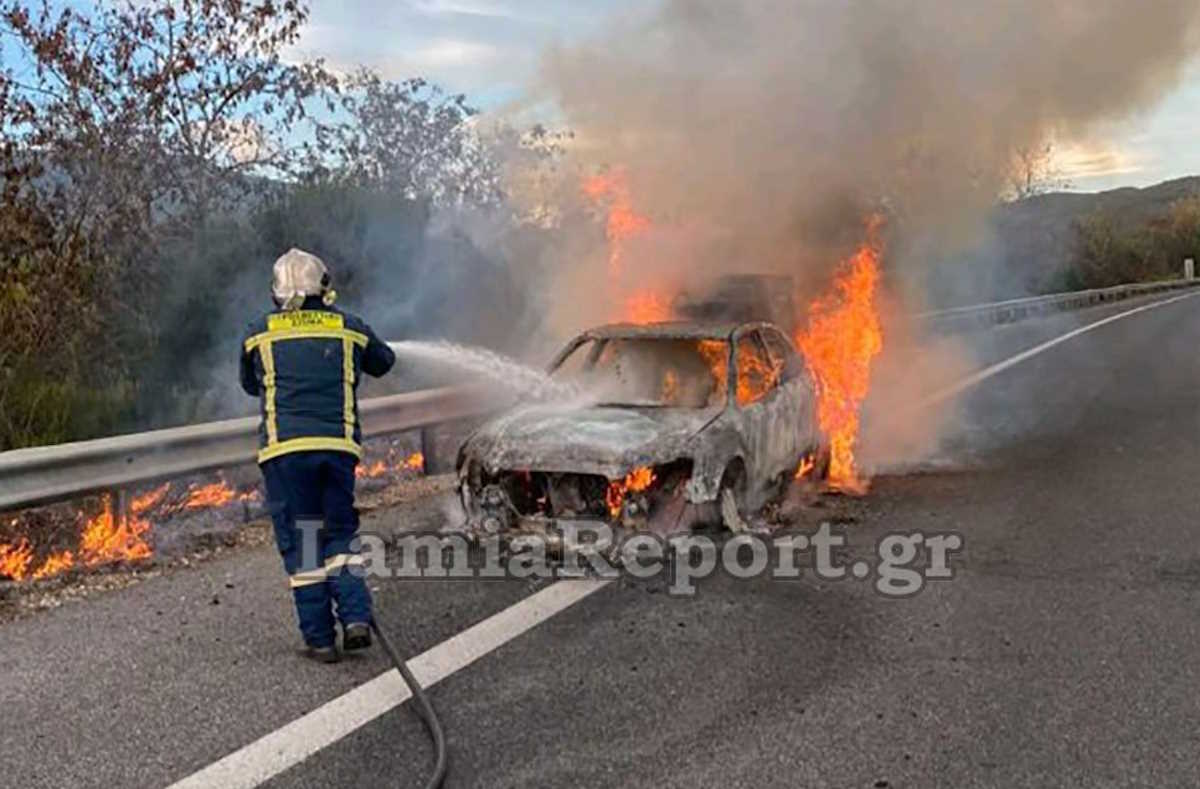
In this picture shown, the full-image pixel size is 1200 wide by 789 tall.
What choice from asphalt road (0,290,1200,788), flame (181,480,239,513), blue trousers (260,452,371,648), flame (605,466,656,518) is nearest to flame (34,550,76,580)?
asphalt road (0,290,1200,788)

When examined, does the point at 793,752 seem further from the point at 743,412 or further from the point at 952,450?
the point at 952,450

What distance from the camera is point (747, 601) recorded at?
5.30 m

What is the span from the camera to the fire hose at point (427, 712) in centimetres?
345

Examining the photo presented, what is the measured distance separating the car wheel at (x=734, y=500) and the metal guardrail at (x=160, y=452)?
8.98 ft

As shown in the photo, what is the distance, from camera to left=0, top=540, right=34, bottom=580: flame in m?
6.04

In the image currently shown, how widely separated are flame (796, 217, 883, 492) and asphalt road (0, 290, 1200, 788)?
6.06 feet

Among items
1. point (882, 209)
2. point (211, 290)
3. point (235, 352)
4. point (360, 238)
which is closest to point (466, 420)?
point (235, 352)

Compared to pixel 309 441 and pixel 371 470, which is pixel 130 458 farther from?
pixel 371 470

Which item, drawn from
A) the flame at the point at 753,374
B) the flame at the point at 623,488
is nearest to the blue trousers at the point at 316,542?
the flame at the point at 623,488

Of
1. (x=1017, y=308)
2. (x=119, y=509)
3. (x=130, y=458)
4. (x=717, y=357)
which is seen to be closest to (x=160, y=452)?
(x=130, y=458)

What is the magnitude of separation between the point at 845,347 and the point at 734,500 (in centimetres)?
370

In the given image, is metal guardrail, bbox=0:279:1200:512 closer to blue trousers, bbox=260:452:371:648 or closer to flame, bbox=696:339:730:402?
blue trousers, bbox=260:452:371:648

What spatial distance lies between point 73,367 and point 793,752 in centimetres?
713

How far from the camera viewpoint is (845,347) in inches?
385
